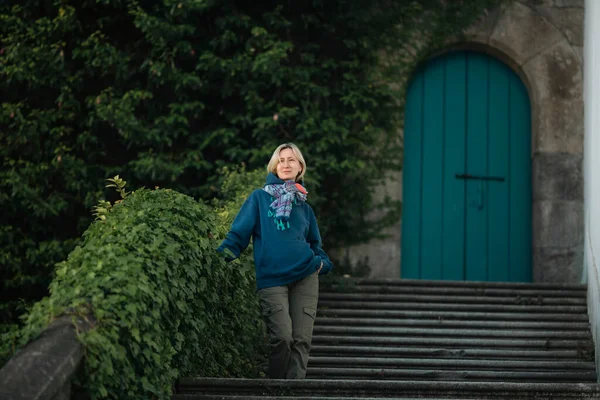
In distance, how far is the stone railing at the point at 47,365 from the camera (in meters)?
3.35

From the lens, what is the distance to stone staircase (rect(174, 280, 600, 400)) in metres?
5.01

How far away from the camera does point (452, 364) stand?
6.83 m

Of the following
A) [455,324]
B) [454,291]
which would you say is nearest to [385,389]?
[455,324]

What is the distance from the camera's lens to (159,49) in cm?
983

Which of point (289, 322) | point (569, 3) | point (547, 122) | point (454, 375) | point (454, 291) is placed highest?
point (569, 3)

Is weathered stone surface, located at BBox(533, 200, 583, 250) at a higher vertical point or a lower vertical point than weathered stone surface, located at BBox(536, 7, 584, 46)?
lower

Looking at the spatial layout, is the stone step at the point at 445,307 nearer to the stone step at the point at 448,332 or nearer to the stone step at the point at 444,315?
the stone step at the point at 444,315

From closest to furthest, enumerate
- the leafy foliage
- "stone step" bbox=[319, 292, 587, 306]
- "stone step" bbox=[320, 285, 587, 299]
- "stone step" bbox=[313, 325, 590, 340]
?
"stone step" bbox=[313, 325, 590, 340], "stone step" bbox=[319, 292, 587, 306], "stone step" bbox=[320, 285, 587, 299], the leafy foliage

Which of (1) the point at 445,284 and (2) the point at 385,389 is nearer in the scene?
(2) the point at 385,389

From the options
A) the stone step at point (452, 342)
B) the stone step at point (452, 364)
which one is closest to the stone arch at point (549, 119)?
the stone step at point (452, 342)

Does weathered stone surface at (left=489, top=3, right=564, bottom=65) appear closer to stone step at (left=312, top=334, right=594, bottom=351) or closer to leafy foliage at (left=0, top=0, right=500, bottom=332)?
leafy foliage at (left=0, top=0, right=500, bottom=332)

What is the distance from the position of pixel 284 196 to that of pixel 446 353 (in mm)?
2177

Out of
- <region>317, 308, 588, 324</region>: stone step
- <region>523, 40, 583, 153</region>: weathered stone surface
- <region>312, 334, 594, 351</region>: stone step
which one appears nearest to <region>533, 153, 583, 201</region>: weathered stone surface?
<region>523, 40, 583, 153</region>: weathered stone surface

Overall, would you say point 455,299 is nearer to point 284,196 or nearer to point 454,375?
point 454,375
